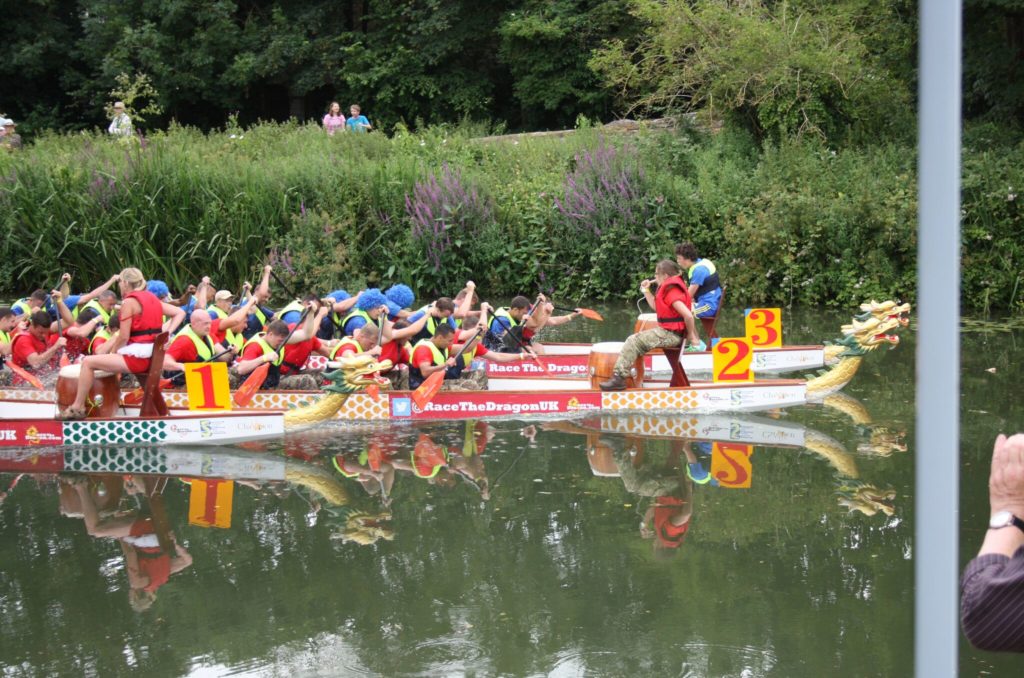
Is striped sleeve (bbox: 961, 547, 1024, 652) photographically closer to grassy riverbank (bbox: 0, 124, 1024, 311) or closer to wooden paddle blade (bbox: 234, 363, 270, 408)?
wooden paddle blade (bbox: 234, 363, 270, 408)

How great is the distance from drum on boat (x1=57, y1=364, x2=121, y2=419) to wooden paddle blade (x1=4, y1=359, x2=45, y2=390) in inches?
54.2

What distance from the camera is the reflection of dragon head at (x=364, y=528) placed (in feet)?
24.4

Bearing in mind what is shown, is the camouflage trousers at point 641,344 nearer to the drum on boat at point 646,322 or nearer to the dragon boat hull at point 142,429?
the drum on boat at point 646,322

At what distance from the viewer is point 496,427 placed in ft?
33.9

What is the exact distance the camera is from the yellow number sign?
7879mm

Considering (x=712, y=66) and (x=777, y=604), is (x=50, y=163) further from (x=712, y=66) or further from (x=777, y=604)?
(x=777, y=604)

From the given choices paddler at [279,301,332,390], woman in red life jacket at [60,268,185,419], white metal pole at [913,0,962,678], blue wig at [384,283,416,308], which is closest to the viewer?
white metal pole at [913,0,962,678]

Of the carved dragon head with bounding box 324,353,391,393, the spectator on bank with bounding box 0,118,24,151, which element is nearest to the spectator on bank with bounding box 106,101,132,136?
the spectator on bank with bounding box 0,118,24,151

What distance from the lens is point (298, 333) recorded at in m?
10.5

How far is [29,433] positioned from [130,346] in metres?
1.16

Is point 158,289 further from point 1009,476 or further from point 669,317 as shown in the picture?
point 1009,476

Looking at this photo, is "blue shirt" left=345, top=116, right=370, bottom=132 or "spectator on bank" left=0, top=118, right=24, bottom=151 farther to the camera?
"blue shirt" left=345, top=116, right=370, bottom=132

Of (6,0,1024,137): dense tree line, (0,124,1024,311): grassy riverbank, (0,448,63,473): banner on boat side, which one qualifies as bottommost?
(0,448,63,473): banner on boat side

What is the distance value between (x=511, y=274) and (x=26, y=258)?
755 centimetres
